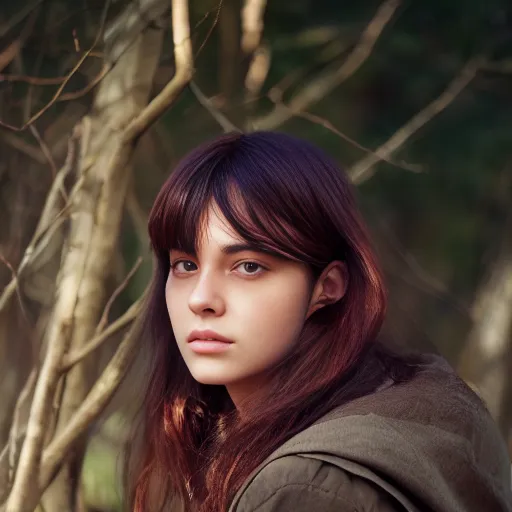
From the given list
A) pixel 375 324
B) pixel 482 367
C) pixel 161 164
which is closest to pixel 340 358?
pixel 375 324

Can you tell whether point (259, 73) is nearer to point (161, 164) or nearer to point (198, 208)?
point (161, 164)

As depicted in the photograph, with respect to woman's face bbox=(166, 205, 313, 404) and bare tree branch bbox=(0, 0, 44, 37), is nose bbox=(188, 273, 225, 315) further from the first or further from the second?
bare tree branch bbox=(0, 0, 44, 37)

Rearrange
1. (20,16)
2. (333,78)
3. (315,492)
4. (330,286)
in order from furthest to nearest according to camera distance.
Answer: (333,78) < (20,16) < (330,286) < (315,492)

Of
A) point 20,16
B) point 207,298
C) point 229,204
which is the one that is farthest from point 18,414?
point 20,16

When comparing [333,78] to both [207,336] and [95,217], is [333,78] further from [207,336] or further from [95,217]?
[207,336]

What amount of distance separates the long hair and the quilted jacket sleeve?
0.70 ft

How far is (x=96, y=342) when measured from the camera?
230 centimetres

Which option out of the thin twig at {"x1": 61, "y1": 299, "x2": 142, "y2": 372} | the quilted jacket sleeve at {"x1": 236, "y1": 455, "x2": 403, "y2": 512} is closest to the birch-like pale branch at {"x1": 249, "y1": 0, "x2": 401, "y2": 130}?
the thin twig at {"x1": 61, "y1": 299, "x2": 142, "y2": 372}

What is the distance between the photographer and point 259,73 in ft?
10.0

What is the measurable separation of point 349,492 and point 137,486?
2.86ft

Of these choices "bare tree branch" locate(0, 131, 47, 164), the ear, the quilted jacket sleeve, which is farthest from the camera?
"bare tree branch" locate(0, 131, 47, 164)

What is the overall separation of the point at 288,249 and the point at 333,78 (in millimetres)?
1711

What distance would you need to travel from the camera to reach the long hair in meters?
1.77

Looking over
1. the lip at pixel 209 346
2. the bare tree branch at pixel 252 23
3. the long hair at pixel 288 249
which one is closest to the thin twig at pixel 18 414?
the long hair at pixel 288 249
